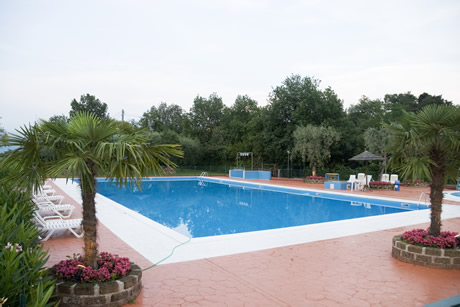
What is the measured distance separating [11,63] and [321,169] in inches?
862

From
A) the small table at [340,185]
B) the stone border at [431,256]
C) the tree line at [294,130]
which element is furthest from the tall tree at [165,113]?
the stone border at [431,256]

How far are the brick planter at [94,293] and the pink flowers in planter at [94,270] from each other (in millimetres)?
87

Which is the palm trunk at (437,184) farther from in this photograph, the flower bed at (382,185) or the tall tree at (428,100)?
the tall tree at (428,100)

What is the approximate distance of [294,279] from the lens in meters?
4.36

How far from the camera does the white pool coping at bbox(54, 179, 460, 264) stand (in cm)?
566

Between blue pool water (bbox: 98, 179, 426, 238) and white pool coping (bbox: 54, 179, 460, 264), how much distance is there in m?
1.26

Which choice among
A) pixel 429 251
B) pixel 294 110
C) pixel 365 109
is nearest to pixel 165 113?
pixel 365 109

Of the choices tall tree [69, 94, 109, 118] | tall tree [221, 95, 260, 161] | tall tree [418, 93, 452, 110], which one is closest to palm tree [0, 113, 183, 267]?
tall tree [221, 95, 260, 161]

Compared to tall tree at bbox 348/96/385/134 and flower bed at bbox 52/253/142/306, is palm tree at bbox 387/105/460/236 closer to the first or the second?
flower bed at bbox 52/253/142/306

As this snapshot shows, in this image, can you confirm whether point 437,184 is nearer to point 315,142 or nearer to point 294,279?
point 294,279

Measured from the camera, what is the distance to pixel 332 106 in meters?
26.6

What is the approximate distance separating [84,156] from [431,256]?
16.8 feet

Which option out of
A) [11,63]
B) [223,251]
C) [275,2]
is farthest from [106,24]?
[223,251]

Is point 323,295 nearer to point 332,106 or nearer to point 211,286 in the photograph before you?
point 211,286
